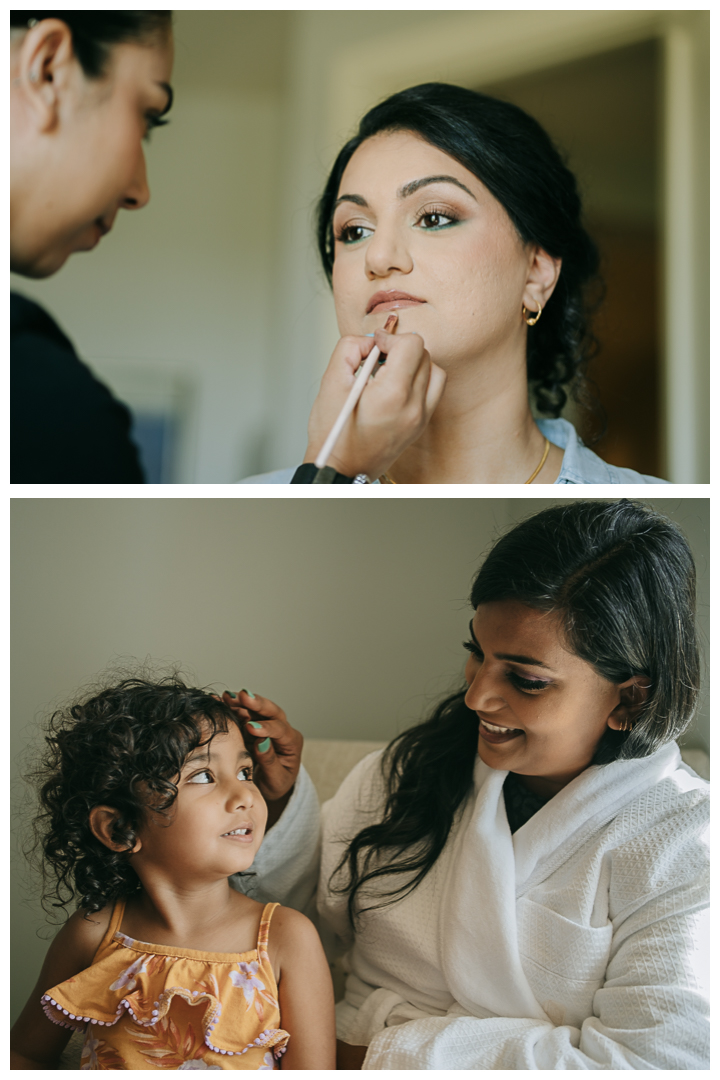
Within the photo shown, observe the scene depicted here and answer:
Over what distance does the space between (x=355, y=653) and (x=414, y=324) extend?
0.32m

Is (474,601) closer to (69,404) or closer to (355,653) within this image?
(355,653)

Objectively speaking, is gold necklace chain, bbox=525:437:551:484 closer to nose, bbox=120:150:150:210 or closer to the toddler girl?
the toddler girl

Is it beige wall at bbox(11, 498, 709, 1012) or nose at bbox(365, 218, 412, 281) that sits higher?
nose at bbox(365, 218, 412, 281)

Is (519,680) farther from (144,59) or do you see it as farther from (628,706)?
(144,59)

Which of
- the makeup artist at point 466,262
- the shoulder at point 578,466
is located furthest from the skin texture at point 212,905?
the shoulder at point 578,466

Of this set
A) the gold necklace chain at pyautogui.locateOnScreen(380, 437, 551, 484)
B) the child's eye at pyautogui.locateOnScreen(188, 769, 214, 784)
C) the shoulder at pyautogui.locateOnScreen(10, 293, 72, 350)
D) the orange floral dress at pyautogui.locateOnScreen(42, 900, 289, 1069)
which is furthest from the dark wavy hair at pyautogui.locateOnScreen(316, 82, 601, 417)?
the orange floral dress at pyautogui.locateOnScreen(42, 900, 289, 1069)

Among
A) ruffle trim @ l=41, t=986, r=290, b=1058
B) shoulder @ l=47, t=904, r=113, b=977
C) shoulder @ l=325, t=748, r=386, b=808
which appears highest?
shoulder @ l=325, t=748, r=386, b=808

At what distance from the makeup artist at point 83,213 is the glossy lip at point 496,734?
0.83 ft

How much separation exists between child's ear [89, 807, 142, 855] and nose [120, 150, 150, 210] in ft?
1.95

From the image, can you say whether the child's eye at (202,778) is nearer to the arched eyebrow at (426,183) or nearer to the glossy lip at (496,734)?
the glossy lip at (496,734)

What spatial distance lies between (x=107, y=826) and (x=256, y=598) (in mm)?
243

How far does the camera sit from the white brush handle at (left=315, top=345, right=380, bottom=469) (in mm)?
700

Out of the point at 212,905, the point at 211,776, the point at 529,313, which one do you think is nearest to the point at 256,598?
the point at 211,776

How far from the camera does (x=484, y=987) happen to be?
2.29 feet
